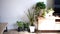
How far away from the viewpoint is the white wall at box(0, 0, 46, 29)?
4.03 metres

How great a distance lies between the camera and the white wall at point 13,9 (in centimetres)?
403

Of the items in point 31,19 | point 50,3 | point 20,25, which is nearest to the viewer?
point 20,25

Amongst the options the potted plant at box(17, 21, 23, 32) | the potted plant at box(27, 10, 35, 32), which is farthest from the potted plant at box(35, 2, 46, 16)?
the potted plant at box(17, 21, 23, 32)

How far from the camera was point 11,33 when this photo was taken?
362 cm

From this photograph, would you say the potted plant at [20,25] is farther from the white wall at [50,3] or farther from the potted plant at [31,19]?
the white wall at [50,3]

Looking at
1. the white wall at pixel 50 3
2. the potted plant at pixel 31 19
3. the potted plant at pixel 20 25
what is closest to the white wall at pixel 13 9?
the potted plant at pixel 31 19

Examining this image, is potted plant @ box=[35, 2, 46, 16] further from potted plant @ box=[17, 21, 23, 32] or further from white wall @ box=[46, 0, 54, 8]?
potted plant @ box=[17, 21, 23, 32]

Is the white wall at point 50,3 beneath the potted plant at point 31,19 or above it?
above

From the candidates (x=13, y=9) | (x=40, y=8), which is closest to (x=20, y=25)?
(x=13, y=9)

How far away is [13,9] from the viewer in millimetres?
4066

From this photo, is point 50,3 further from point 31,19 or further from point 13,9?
point 13,9

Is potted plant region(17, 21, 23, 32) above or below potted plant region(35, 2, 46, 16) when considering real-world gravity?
below

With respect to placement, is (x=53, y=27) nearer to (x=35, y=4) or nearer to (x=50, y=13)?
(x=50, y=13)

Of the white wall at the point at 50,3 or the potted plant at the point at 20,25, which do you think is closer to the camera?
the potted plant at the point at 20,25
